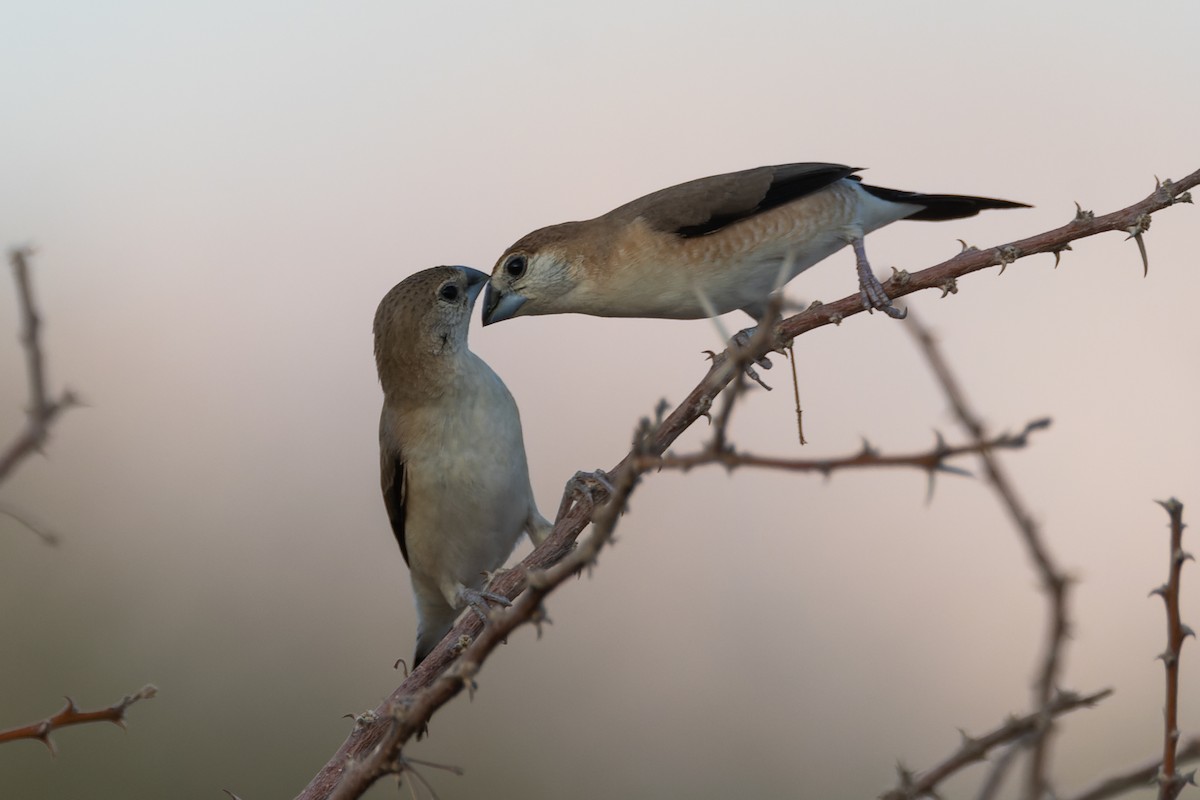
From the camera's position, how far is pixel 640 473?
1.43 metres

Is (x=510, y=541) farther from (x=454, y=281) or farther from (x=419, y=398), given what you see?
(x=454, y=281)

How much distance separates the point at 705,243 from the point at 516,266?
2.76 ft

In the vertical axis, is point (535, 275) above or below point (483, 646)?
above

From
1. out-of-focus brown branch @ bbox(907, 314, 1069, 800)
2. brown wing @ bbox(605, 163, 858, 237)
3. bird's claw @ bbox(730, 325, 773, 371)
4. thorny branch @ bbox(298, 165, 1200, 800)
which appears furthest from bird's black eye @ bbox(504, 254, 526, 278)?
out-of-focus brown branch @ bbox(907, 314, 1069, 800)

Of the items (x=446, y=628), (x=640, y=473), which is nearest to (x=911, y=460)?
(x=640, y=473)

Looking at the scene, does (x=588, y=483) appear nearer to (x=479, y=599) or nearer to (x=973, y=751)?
(x=479, y=599)

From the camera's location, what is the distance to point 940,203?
4832 millimetres

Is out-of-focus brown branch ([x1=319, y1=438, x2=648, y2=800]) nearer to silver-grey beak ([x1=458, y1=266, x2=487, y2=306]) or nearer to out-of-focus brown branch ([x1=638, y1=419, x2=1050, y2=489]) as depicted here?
out-of-focus brown branch ([x1=638, y1=419, x2=1050, y2=489])

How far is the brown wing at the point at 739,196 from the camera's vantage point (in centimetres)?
467

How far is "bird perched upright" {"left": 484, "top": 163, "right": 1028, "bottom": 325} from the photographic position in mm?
4586

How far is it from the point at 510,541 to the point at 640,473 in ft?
12.8

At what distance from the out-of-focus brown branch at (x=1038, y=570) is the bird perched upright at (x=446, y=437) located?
3.84 meters

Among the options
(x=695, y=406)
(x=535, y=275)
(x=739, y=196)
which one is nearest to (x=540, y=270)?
(x=535, y=275)

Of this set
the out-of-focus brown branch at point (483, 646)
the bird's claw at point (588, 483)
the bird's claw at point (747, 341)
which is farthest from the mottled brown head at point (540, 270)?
the out-of-focus brown branch at point (483, 646)
